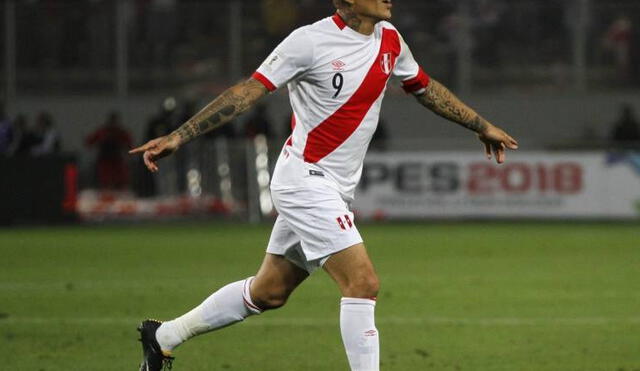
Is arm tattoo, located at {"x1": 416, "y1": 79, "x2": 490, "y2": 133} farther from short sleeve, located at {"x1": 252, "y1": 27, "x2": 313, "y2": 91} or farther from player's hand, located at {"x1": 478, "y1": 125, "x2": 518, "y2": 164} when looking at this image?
short sleeve, located at {"x1": 252, "y1": 27, "x2": 313, "y2": 91}

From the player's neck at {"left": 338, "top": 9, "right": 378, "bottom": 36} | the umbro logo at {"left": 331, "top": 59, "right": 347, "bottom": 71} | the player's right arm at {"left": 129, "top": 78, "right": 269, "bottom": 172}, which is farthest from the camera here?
the player's neck at {"left": 338, "top": 9, "right": 378, "bottom": 36}

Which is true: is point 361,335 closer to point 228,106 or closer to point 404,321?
point 228,106

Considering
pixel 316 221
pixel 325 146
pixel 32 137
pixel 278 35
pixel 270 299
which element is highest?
pixel 278 35

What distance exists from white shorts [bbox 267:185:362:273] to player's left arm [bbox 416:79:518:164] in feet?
2.83

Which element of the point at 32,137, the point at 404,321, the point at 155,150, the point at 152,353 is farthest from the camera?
the point at 32,137

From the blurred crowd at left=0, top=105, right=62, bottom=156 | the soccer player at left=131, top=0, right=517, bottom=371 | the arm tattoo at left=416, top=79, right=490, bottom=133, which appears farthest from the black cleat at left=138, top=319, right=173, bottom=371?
the blurred crowd at left=0, top=105, right=62, bottom=156

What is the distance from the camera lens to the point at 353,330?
21.8 ft

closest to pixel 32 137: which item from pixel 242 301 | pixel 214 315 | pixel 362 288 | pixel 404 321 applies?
pixel 404 321

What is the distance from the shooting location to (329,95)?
697 cm

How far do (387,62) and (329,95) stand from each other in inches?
15.7

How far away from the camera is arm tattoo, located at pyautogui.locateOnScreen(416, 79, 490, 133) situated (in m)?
7.58

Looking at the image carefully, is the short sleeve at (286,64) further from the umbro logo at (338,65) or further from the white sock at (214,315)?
the white sock at (214,315)

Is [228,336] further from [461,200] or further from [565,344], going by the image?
[461,200]

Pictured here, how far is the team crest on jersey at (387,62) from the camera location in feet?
23.4
